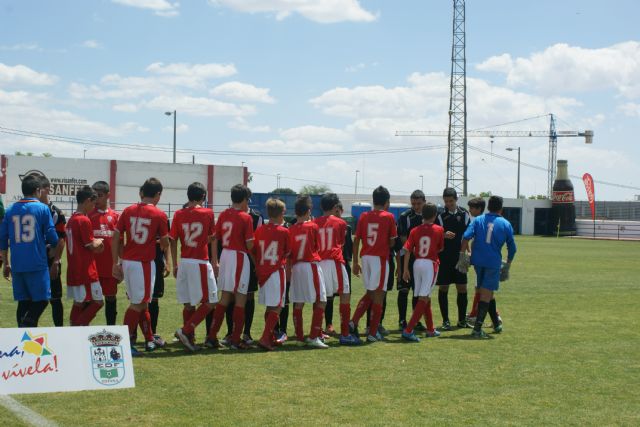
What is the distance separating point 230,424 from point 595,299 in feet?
39.0

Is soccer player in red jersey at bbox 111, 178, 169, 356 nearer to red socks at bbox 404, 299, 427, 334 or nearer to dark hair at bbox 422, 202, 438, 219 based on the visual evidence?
red socks at bbox 404, 299, 427, 334

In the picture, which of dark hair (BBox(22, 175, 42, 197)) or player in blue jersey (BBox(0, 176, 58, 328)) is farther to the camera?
dark hair (BBox(22, 175, 42, 197))

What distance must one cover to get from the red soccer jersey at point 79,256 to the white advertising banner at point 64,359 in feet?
7.03

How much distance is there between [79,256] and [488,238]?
5.94 metres

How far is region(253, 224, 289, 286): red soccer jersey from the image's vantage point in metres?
8.91

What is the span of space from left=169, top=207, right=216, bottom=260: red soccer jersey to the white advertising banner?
6.87 feet

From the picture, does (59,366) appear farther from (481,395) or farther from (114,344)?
(481,395)

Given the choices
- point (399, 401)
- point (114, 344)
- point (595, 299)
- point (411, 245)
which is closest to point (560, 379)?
point (399, 401)

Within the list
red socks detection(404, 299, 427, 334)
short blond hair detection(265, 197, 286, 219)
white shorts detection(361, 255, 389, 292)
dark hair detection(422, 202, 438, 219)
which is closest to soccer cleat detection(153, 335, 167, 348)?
short blond hair detection(265, 197, 286, 219)

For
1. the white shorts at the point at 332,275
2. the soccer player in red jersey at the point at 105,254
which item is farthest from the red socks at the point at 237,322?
the soccer player in red jersey at the point at 105,254

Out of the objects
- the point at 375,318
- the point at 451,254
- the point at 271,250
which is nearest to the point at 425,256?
the point at 375,318

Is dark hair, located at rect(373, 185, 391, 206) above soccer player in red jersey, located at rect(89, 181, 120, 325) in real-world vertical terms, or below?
above

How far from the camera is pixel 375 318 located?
9805 mm

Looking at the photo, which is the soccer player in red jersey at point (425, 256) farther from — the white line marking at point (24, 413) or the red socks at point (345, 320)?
the white line marking at point (24, 413)
